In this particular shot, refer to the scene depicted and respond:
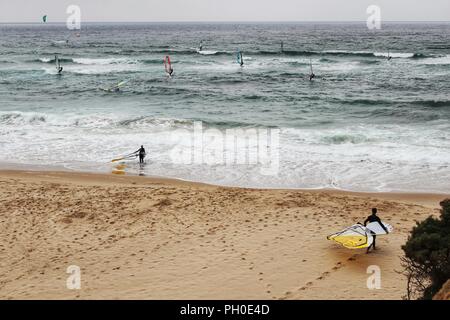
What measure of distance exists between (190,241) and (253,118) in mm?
17197

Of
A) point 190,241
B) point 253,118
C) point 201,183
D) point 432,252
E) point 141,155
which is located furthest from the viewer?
point 253,118

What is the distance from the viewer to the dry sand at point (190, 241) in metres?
9.27

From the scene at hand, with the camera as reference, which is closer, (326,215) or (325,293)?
(325,293)

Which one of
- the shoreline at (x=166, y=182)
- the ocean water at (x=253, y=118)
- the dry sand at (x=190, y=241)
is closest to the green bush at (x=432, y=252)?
the dry sand at (x=190, y=241)

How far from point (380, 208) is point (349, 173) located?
4117 millimetres

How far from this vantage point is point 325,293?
8.96m

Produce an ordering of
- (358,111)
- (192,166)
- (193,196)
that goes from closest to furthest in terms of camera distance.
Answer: (193,196)
(192,166)
(358,111)

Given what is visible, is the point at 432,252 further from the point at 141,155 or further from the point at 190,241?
the point at 141,155

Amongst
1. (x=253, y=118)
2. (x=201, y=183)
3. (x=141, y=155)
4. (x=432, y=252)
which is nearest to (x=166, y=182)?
(x=201, y=183)

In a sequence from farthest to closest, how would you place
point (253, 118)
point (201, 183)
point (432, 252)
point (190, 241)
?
1. point (253, 118)
2. point (201, 183)
3. point (190, 241)
4. point (432, 252)

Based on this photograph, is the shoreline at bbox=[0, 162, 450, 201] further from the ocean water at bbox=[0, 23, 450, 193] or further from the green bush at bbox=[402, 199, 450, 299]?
the green bush at bbox=[402, 199, 450, 299]

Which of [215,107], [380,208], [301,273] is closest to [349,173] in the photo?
[380,208]

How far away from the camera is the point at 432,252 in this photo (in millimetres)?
7371

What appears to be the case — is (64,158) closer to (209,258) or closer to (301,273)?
(209,258)
